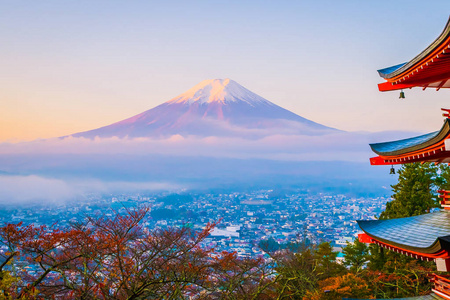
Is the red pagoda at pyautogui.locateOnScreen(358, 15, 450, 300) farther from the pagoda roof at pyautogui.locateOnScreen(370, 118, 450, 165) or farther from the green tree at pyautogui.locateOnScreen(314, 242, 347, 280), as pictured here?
the green tree at pyautogui.locateOnScreen(314, 242, 347, 280)

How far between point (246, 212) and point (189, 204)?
8.84 m

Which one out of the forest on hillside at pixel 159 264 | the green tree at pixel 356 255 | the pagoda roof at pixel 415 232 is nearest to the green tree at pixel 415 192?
the forest on hillside at pixel 159 264

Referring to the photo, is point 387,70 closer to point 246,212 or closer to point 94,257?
point 94,257

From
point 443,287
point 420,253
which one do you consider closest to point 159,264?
point 420,253

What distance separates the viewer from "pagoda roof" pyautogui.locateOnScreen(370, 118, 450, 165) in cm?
586

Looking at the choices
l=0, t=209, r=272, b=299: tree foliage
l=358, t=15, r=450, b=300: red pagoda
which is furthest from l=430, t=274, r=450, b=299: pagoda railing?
l=0, t=209, r=272, b=299: tree foliage

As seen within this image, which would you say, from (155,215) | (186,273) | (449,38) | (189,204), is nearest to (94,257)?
(186,273)

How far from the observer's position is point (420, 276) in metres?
15.7

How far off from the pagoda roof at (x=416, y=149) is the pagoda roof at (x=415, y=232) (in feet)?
3.38

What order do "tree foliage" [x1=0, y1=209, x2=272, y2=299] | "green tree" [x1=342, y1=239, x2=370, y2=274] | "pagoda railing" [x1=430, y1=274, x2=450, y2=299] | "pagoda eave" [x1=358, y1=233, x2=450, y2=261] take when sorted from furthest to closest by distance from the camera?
"green tree" [x1=342, y1=239, x2=370, y2=274], "tree foliage" [x1=0, y1=209, x2=272, y2=299], "pagoda railing" [x1=430, y1=274, x2=450, y2=299], "pagoda eave" [x1=358, y1=233, x2=450, y2=261]

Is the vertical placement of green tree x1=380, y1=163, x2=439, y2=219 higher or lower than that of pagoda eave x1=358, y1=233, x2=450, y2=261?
lower

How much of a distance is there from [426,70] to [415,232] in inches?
103

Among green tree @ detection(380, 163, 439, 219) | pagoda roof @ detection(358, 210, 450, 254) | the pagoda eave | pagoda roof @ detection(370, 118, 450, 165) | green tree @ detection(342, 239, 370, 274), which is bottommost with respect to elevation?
green tree @ detection(342, 239, 370, 274)

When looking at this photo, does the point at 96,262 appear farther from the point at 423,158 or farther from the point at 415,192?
the point at 415,192
